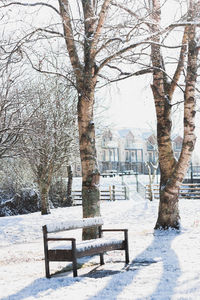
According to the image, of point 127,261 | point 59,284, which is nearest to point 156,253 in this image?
point 127,261

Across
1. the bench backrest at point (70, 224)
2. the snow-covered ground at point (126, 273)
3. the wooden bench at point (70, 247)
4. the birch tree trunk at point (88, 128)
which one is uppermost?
the birch tree trunk at point (88, 128)

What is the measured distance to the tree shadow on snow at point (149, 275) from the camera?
553 cm

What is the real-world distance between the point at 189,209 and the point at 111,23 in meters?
12.3

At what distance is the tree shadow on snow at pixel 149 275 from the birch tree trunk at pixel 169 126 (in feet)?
8.57

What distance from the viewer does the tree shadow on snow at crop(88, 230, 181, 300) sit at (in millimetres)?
5531

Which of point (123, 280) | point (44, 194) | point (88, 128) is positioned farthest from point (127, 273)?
point (44, 194)

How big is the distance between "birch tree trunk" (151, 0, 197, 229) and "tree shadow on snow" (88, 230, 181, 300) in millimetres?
2611

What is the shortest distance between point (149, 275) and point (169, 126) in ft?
22.6

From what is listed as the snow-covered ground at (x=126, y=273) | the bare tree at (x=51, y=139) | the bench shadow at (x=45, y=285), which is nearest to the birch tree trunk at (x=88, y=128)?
the snow-covered ground at (x=126, y=273)

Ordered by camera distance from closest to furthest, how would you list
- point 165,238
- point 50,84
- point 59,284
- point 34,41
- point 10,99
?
point 59,284, point 34,41, point 165,238, point 10,99, point 50,84

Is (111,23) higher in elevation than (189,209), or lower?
higher

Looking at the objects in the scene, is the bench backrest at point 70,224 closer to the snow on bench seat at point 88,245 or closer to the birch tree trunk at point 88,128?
the snow on bench seat at point 88,245

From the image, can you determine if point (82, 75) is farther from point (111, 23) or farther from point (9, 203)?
point (9, 203)

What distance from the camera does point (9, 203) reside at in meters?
25.4
